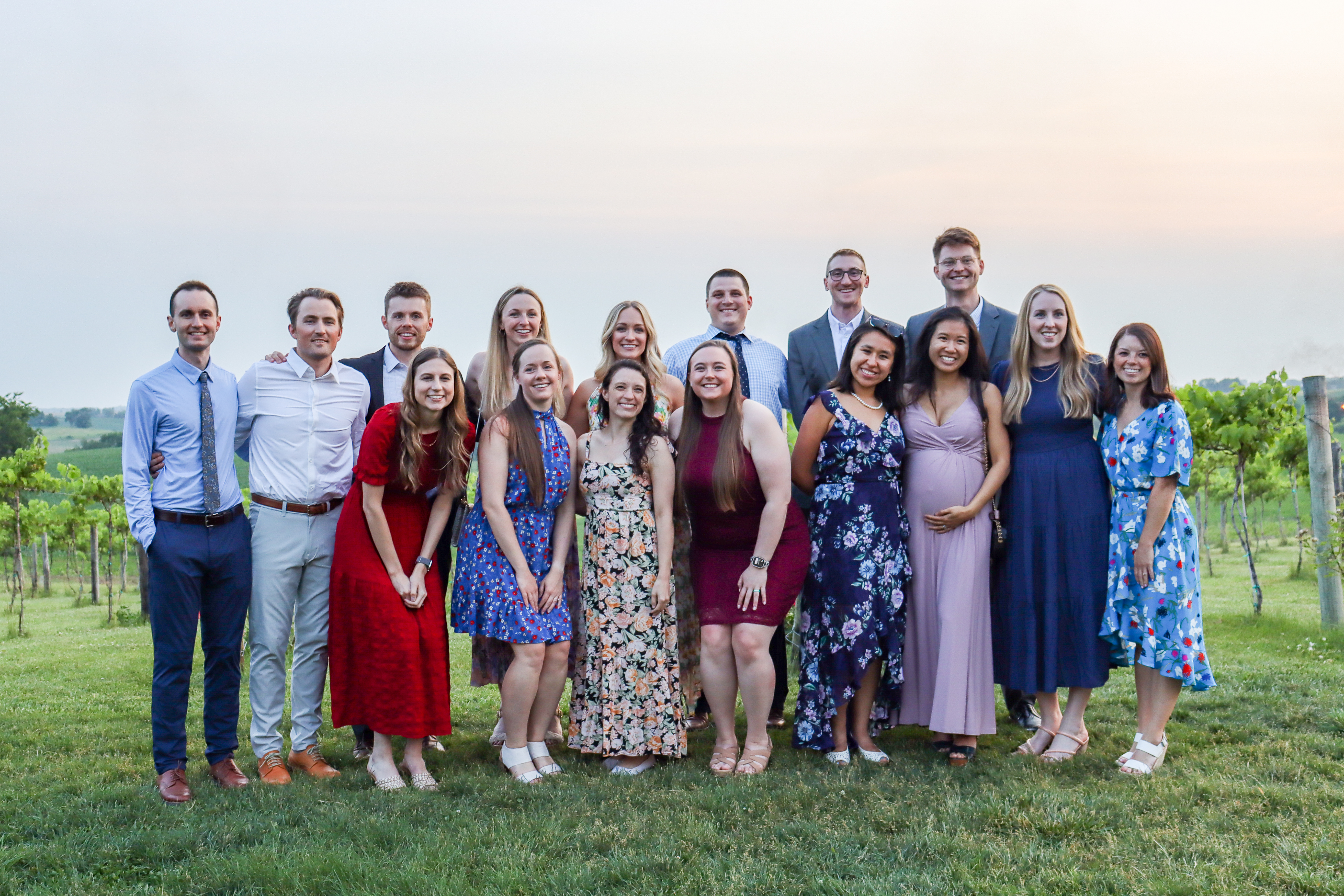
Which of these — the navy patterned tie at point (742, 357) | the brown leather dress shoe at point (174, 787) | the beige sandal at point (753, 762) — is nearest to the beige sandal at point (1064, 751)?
the beige sandal at point (753, 762)

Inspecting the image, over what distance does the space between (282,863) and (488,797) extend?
1194 millimetres

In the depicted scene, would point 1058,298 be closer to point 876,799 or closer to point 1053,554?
point 1053,554

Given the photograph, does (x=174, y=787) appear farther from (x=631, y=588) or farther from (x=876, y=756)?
(x=876, y=756)

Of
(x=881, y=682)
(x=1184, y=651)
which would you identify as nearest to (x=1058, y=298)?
(x=1184, y=651)

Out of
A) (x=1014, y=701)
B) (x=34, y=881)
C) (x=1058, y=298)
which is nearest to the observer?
(x=34, y=881)

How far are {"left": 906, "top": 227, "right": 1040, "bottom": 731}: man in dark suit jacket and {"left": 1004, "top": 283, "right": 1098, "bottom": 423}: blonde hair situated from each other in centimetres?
73

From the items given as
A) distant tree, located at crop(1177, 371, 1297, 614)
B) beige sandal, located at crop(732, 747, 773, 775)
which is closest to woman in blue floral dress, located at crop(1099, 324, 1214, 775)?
beige sandal, located at crop(732, 747, 773, 775)

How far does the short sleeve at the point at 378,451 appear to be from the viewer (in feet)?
16.8

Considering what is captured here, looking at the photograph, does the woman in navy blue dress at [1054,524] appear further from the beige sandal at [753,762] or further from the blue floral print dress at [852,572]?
the beige sandal at [753,762]

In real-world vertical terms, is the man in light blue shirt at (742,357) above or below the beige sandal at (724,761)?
above

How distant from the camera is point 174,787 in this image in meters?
4.96

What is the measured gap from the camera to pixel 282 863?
3.92 m

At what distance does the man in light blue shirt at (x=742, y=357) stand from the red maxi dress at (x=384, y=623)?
1867 millimetres

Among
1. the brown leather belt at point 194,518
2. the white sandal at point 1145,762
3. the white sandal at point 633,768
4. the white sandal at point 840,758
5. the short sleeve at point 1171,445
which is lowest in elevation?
the white sandal at point 633,768
